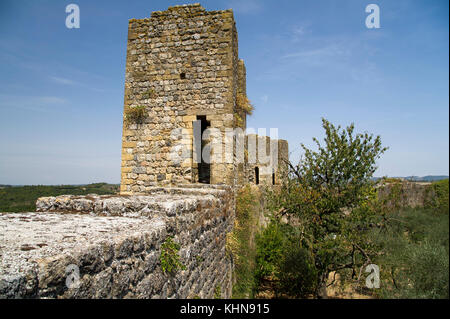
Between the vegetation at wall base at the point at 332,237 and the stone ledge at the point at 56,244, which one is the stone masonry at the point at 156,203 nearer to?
the stone ledge at the point at 56,244

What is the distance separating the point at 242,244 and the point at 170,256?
4.06 metres

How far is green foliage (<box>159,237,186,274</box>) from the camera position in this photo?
249 centimetres

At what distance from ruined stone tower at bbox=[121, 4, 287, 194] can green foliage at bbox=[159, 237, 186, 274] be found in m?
4.11

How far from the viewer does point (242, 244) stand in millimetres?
6410

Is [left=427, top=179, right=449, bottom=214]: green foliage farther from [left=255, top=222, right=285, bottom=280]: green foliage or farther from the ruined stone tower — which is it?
the ruined stone tower

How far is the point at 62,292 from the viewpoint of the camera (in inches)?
56.0

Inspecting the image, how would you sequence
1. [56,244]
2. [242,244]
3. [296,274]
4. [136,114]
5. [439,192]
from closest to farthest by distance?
A: [56,244]
[242,244]
[136,114]
[296,274]
[439,192]

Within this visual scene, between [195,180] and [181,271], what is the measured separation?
4.32m

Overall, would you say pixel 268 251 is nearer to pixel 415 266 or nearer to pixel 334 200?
pixel 334 200

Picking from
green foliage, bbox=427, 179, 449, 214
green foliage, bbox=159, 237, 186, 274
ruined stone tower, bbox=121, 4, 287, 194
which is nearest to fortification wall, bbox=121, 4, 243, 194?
ruined stone tower, bbox=121, 4, 287, 194

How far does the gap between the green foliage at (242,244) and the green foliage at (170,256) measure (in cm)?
292

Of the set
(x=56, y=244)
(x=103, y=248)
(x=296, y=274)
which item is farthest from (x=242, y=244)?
(x=56, y=244)

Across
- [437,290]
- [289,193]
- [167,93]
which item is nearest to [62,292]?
[167,93]

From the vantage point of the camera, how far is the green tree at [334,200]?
7.26 metres
